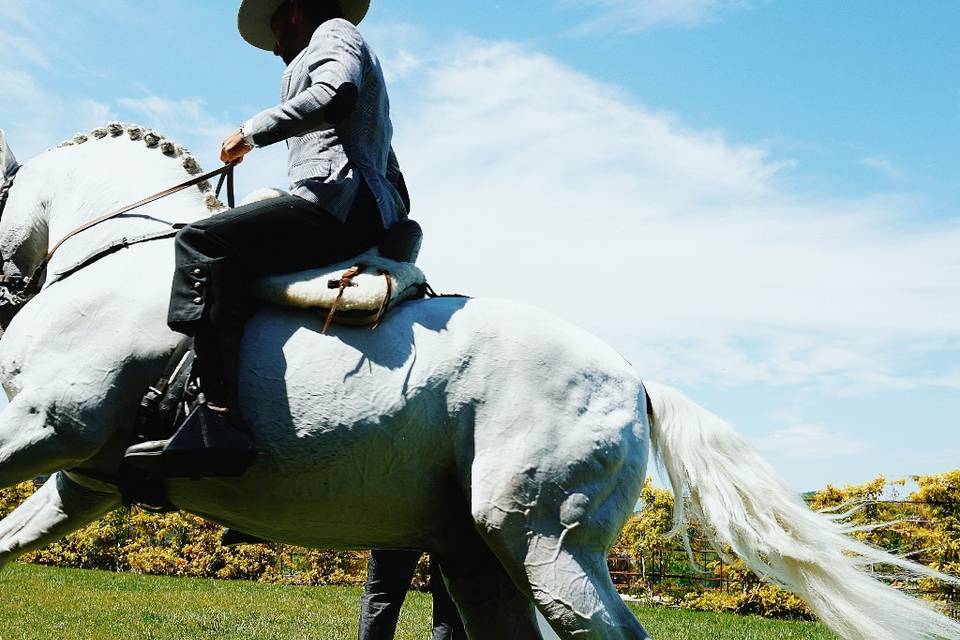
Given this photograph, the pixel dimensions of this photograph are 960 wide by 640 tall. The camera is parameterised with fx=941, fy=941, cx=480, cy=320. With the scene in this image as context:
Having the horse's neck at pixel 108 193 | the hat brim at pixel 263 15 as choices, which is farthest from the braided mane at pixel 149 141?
the hat brim at pixel 263 15

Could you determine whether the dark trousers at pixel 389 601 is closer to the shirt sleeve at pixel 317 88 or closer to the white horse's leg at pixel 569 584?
the white horse's leg at pixel 569 584

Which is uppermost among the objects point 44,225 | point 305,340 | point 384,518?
point 44,225

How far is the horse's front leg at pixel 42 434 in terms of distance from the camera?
140 inches

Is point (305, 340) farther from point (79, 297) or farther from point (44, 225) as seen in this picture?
point (44, 225)

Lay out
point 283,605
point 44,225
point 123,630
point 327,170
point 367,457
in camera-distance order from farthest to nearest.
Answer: point 283,605, point 123,630, point 44,225, point 327,170, point 367,457

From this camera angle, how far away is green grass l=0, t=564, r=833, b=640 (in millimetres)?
9680

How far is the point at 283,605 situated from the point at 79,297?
32.2 ft

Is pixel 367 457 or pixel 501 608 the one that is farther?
pixel 501 608

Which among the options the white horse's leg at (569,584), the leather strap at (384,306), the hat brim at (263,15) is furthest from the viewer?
the hat brim at (263,15)

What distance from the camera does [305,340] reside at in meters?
3.62

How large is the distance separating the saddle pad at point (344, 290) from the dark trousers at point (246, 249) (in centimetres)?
7

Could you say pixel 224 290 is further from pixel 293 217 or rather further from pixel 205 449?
pixel 205 449

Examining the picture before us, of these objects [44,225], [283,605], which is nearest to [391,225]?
[44,225]

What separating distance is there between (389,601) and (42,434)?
259 centimetres
